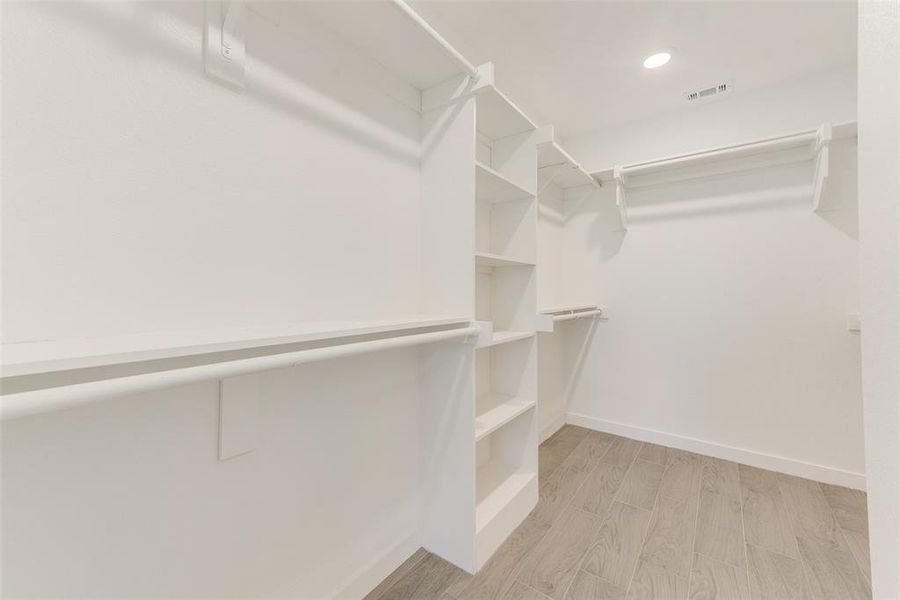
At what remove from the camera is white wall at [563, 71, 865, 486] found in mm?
1914

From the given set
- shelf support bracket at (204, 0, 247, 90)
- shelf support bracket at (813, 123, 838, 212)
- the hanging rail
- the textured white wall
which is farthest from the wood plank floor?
the hanging rail

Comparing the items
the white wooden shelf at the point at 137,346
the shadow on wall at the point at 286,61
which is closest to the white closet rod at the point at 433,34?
the shadow on wall at the point at 286,61

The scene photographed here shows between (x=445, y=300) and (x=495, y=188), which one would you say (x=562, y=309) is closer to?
(x=495, y=188)

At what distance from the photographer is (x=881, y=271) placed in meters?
0.60

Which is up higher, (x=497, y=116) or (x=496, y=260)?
(x=497, y=116)

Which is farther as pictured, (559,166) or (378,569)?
(559,166)

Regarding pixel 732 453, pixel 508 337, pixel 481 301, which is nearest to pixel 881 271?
pixel 508 337

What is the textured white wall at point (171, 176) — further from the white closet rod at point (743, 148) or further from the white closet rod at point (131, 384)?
the white closet rod at point (743, 148)

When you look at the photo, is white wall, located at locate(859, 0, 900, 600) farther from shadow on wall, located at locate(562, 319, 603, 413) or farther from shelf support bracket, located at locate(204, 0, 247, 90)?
shadow on wall, located at locate(562, 319, 603, 413)

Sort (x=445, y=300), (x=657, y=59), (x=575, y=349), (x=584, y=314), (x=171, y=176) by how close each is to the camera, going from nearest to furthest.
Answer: (x=171, y=176) → (x=445, y=300) → (x=657, y=59) → (x=584, y=314) → (x=575, y=349)

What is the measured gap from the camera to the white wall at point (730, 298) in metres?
1.91

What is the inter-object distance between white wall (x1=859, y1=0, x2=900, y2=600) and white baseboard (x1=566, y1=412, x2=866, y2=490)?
186 cm

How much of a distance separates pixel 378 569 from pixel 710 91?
9.79ft

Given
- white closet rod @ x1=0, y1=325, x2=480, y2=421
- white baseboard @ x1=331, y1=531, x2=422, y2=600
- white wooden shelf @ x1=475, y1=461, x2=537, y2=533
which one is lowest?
white baseboard @ x1=331, y1=531, x2=422, y2=600
